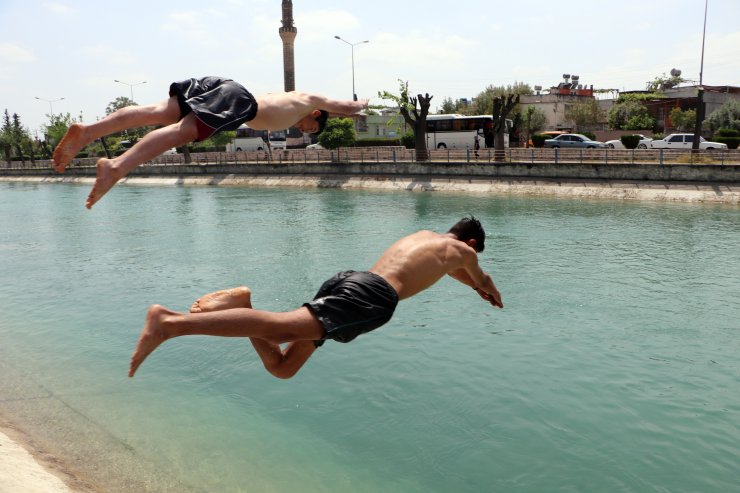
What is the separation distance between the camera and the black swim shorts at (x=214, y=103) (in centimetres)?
450

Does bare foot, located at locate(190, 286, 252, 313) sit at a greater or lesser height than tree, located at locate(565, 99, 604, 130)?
lesser

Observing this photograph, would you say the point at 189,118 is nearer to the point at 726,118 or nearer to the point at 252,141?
the point at 726,118

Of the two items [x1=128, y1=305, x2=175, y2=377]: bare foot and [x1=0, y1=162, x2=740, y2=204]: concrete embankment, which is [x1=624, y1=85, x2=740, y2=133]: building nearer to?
[x1=0, y1=162, x2=740, y2=204]: concrete embankment

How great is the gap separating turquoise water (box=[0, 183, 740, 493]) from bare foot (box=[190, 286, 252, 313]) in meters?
4.76

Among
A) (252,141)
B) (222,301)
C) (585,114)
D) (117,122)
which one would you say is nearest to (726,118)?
(585,114)

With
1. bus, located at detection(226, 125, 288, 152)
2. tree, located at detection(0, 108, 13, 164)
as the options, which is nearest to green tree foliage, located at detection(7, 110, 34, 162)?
tree, located at detection(0, 108, 13, 164)

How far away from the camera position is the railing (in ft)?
124

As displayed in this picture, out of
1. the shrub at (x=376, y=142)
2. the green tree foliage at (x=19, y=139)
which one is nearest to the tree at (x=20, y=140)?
the green tree foliage at (x=19, y=139)

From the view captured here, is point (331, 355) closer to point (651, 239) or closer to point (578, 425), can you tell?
point (578, 425)

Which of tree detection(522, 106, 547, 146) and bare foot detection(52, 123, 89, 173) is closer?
bare foot detection(52, 123, 89, 173)

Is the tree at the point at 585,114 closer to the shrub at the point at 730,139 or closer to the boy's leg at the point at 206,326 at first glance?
the shrub at the point at 730,139

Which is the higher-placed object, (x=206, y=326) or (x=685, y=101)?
(x=685, y=101)

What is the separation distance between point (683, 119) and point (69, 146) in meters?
A: 77.7

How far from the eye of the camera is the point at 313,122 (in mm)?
5188
